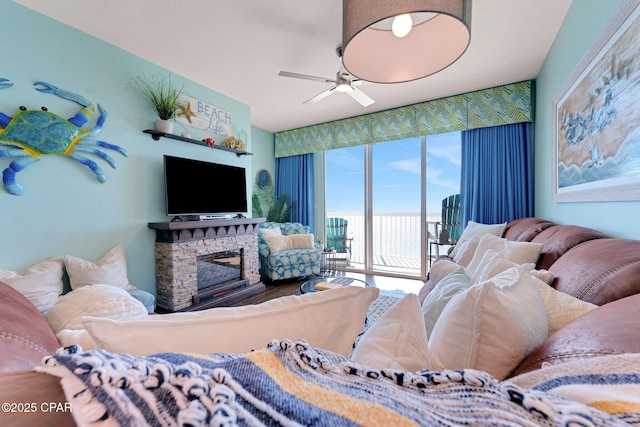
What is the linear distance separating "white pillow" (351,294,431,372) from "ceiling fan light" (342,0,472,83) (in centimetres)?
95

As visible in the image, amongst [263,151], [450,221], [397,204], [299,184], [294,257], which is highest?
[263,151]

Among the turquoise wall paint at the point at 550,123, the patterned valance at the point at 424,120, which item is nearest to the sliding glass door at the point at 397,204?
the patterned valance at the point at 424,120

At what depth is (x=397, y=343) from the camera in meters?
0.58

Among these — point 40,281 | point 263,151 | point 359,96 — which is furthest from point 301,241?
point 40,281

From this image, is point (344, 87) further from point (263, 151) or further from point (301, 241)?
point (263, 151)

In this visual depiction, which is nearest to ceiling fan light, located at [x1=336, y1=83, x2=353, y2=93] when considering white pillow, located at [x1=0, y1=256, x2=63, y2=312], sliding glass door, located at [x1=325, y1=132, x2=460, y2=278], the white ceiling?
the white ceiling

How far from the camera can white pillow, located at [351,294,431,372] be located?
533 mm

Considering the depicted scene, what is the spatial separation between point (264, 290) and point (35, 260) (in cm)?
227

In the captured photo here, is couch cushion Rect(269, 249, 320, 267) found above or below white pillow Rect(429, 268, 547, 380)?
Result: below

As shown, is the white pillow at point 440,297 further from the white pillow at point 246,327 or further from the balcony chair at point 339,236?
the balcony chair at point 339,236

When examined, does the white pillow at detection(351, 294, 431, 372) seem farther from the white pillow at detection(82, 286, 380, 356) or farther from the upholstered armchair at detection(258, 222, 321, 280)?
the upholstered armchair at detection(258, 222, 321, 280)

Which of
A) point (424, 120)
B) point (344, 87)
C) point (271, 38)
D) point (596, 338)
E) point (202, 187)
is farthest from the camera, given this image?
point (424, 120)

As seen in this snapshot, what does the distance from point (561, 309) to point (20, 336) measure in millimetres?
1465

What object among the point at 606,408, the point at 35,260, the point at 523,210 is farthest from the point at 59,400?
the point at 523,210
